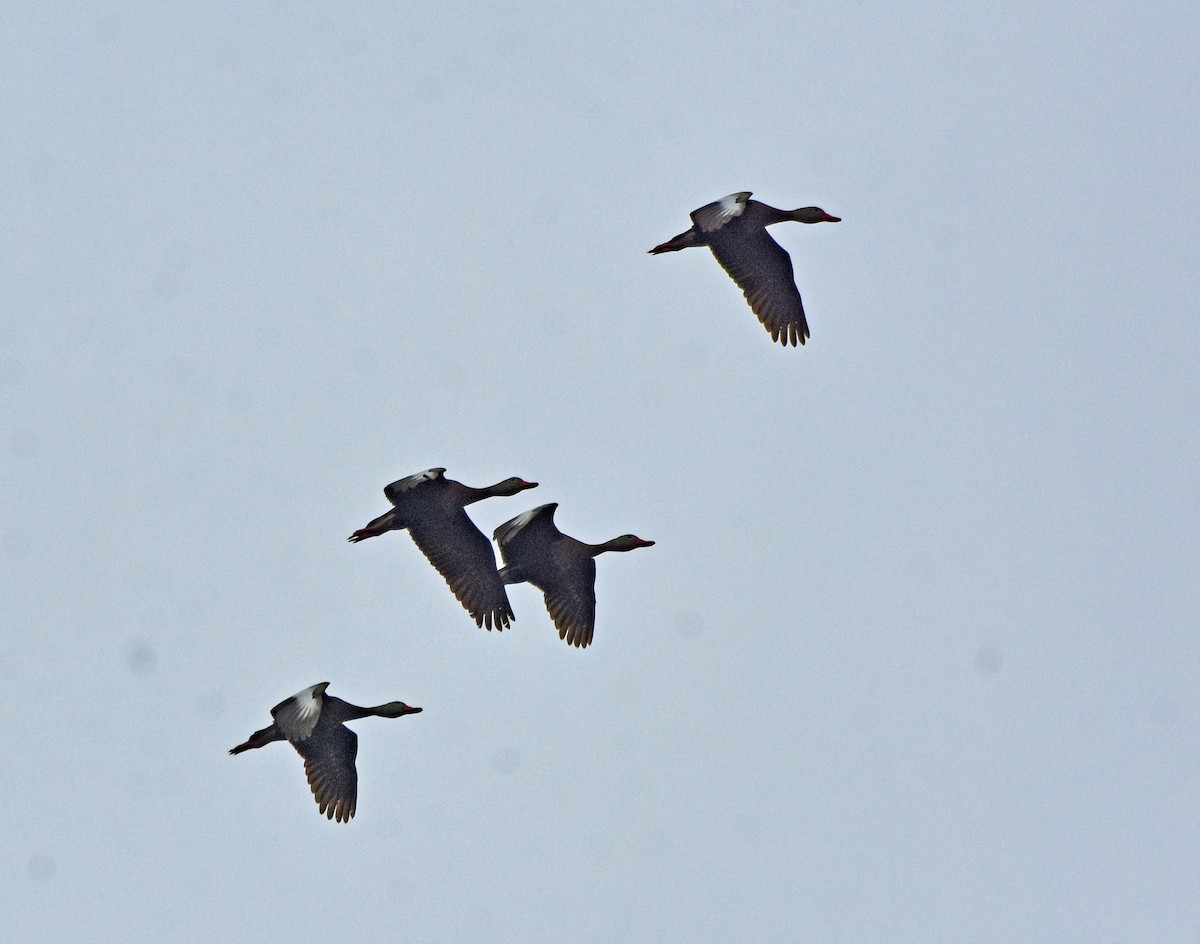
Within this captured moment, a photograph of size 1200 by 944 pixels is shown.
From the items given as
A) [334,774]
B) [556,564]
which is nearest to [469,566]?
[556,564]

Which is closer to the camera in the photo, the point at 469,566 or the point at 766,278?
the point at 469,566

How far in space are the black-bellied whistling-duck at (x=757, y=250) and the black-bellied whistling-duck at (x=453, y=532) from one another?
390 centimetres

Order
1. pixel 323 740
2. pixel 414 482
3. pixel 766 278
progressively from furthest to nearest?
pixel 766 278 < pixel 323 740 < pixel 414 482

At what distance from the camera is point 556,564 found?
21.6m

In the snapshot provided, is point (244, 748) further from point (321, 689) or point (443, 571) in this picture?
point (443, 571)

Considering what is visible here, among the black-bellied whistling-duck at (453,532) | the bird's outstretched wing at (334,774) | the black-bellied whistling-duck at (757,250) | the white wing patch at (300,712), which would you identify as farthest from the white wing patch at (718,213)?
the bird's outstretched wing at (334,774)

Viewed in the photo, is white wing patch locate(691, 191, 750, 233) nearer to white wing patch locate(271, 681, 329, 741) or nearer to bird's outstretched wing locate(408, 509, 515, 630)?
bird's outstretched wing locate(408, 509, 515, 630)

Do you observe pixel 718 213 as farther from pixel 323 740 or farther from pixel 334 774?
pixel 334 774

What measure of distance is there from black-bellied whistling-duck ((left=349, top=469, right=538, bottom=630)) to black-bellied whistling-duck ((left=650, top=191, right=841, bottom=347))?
12.8 ft

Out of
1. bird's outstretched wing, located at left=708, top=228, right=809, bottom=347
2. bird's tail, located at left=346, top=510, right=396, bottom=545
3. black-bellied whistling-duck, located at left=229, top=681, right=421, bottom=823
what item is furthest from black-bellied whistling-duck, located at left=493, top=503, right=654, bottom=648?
bird's outstretched wing, located at left=708, top=228, right=809, bottom=347

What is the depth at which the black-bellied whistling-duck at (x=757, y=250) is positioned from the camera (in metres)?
21.0

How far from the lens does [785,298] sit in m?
22.0

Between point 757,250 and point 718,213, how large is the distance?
947 millimetres

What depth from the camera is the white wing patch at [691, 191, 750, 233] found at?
20797 millimetres
